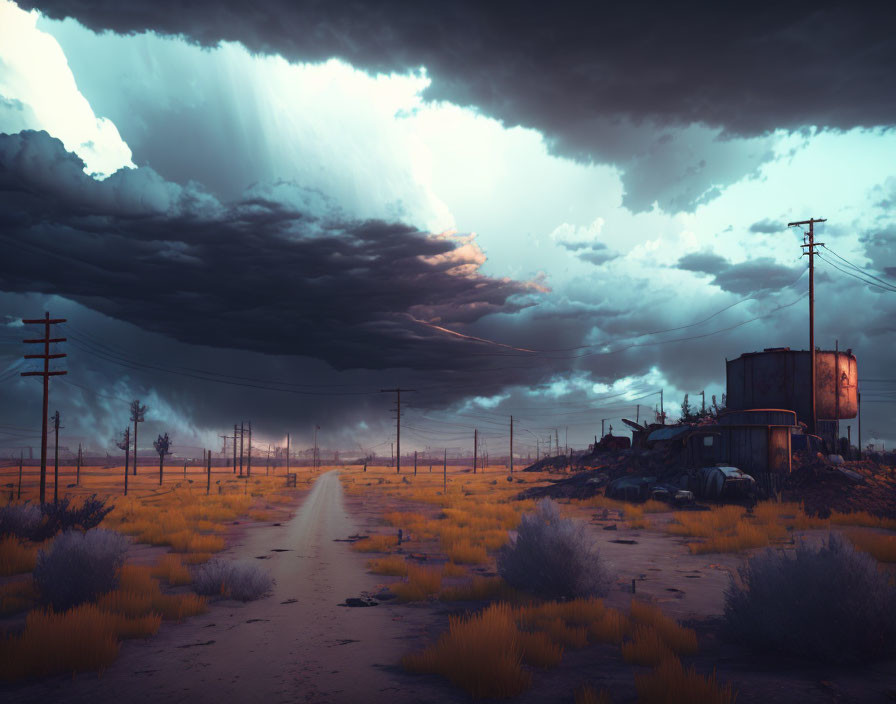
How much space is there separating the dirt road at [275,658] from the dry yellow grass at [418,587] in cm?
71

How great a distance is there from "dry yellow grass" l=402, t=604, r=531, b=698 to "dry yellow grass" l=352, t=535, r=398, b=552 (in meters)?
10.5

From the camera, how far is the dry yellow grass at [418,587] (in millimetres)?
12234

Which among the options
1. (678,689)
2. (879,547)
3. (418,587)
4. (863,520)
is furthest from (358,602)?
(863,520)

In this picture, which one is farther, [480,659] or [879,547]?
[879,547]

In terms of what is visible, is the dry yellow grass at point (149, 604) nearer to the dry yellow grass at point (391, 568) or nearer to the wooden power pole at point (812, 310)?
the dry yellow grass at point (391, 568)

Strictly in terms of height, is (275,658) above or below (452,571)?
above

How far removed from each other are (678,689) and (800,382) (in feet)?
144

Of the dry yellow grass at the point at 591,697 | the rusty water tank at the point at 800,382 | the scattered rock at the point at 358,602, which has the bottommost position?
the scattered rock at the point at 358,602

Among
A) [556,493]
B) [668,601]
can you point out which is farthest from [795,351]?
[668,601]

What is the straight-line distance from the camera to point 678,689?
6195 mm

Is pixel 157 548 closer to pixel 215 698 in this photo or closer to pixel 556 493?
pixel 215 698

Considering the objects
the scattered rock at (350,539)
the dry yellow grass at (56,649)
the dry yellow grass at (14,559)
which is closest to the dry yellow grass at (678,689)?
the dry yellow grass at (56,649)

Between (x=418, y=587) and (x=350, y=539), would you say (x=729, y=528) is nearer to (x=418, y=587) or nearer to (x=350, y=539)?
(x=350, y=539)

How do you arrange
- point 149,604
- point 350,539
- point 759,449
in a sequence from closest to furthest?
point 149,604
point 350,539
point 759,449
